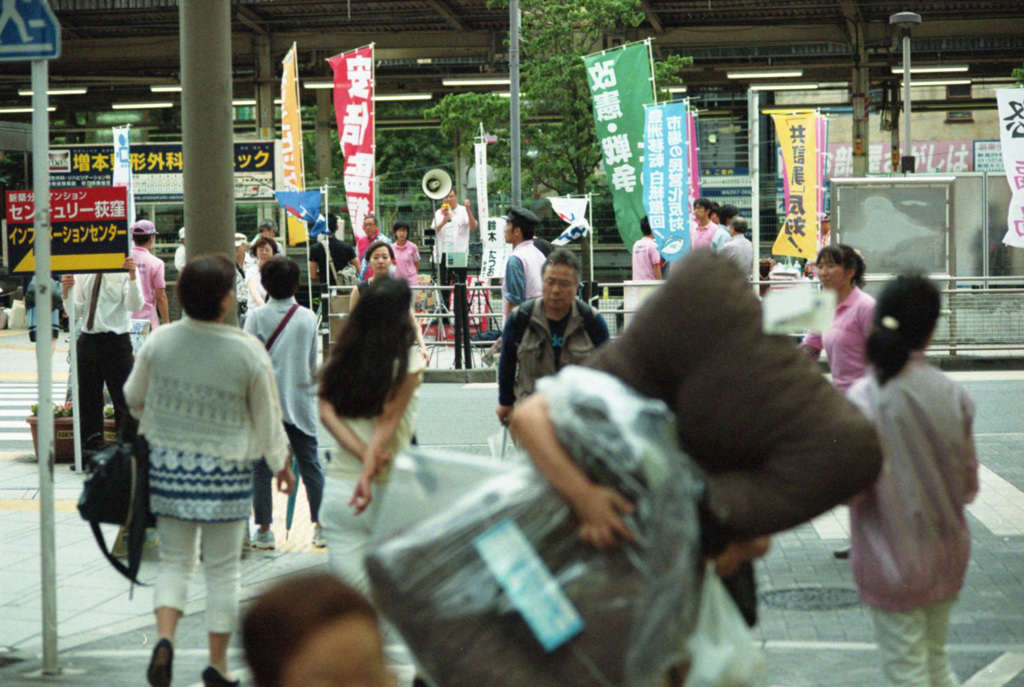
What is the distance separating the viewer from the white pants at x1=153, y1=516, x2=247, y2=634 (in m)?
5.11

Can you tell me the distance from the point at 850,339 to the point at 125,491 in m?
3.81

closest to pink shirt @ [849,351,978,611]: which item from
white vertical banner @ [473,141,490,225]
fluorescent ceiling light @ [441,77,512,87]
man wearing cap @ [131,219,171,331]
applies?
man wearing cap @ [131,219,171,331]

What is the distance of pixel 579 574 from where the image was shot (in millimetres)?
2373

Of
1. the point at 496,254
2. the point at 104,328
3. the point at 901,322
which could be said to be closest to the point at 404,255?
the point at 496,254

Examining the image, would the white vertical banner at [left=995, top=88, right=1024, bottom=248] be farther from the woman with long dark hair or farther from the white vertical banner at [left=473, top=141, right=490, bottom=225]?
the woman with long dark hair

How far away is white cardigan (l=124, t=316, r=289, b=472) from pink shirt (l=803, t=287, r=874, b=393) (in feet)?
10.3

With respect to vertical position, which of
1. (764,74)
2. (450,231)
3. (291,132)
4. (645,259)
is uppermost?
(764,74)

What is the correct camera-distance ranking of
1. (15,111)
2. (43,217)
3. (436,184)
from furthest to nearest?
(15,111) → (436,184) → (43,217)

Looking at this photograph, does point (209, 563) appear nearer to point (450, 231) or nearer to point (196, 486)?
point (196, 486)

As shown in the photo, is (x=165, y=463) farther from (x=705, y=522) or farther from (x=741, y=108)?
(x=741, y=108)

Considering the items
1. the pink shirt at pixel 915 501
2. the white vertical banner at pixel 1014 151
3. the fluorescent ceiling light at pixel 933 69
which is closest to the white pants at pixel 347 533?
the pink shirt at pixel 915 501

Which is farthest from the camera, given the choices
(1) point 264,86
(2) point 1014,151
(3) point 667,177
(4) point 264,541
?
(1) point 264,86

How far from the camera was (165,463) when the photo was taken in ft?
16.6

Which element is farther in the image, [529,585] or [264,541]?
[264,541]
